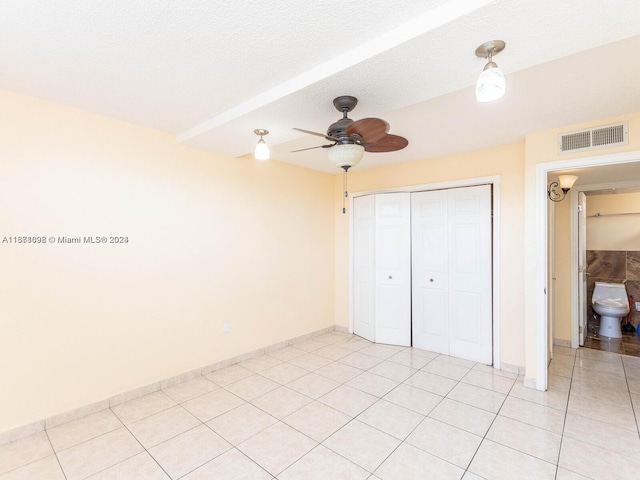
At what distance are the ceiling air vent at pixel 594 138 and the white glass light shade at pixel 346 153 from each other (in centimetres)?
208

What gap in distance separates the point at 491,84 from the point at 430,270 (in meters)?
2.94

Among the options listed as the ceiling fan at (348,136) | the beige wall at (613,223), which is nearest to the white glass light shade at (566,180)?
the beige wall at (613,223)

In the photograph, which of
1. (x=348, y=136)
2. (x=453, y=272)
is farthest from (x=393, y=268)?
(x=348, y=136)

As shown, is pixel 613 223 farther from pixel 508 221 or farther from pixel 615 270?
pixel 508 221

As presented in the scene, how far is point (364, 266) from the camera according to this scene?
4.56 m

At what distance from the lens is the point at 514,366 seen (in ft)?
10.9

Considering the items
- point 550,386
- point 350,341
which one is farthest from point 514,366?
point 350,341

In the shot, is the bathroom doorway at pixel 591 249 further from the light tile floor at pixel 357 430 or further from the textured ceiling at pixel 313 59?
the textured ceiling at pixel 313 59

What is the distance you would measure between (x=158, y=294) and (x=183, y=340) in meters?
0.56

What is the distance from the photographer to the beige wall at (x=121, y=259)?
2277mm

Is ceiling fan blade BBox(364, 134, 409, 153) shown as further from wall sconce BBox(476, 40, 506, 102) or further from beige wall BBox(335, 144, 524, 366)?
beige wall BBox(335, 144, 524, 366)

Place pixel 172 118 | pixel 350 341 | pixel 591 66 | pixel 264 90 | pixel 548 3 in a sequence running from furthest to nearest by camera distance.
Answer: pixel 350 341 → pixel 172 118 → pixel 264 90 → pixel 591 66 → pixel 548 3

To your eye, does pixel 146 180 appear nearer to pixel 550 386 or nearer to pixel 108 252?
pixel 108 252

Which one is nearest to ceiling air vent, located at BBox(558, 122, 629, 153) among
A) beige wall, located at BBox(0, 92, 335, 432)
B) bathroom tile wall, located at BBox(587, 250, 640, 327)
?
beige wall, located at BBox(0, 92, 335, 432)
